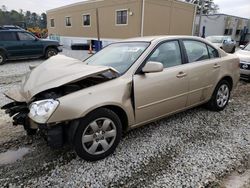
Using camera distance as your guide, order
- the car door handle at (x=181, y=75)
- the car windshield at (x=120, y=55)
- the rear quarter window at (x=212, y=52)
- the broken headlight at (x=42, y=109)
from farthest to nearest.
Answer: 1. the rear quarter window at (x=212, y=52)
2. the car door handle at (x=181, y=75)
3. the car windshield at (x=120, y=55)
4. the broken headlight at (x=42, y=109)

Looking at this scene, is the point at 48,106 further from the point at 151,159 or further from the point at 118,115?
the point at 151,159

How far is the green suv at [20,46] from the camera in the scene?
34.1 feet

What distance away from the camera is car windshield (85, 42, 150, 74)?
315 centimetres

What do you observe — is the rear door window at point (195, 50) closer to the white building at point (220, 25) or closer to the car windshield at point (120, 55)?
the car windshield at point (120, 55)

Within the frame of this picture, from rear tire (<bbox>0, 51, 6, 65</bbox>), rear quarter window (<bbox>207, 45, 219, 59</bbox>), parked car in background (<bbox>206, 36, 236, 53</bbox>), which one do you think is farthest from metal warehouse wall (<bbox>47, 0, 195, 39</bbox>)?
rear quarter window (<bbox>207, 45, 219, 59</bbox>)

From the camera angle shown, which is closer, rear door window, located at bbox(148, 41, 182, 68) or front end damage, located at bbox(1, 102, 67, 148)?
front end damage, located at bbox(1, 102, 67, 148)

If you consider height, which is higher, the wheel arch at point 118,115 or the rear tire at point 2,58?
the wheel arch at point 118,115

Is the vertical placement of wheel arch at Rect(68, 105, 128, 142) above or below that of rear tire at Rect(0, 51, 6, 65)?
above

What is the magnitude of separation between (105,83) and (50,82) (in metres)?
0.67

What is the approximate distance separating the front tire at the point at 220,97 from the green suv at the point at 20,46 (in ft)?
31.9

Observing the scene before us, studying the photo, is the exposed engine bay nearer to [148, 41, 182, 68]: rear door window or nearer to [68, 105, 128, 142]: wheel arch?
[68, 105, 128, 142]: wheel arch

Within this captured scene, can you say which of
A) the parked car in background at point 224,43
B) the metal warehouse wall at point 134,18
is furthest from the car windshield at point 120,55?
the parked car in background at point 224,43

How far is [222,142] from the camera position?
3.28 metres

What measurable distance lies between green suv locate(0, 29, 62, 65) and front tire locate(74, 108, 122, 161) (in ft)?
31.7
